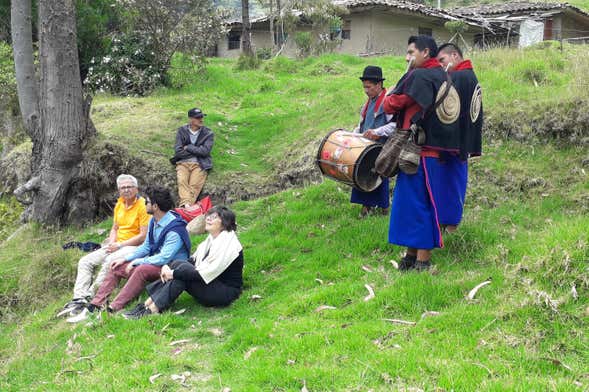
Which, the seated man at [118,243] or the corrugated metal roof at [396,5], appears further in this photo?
the corrugated metal roof at [396,5]

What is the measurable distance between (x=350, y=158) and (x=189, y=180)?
178 inches

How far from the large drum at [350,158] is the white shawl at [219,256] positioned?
4.76 feet

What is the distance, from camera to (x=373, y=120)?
7.77 meters

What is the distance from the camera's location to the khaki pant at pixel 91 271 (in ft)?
25.4

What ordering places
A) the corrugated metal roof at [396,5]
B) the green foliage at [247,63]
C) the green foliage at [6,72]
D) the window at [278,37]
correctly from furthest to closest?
the window at [278,37] → the corrugated metal roof at [396,5] → the green foliage at [247,63] → the green foliage at [6,72]

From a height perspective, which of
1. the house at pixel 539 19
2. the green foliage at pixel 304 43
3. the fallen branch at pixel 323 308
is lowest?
the fallen branch at pixel 323 308

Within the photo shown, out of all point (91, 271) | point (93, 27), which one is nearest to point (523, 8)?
point (93, 27)

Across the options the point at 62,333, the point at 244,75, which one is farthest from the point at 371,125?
the point at 244,75

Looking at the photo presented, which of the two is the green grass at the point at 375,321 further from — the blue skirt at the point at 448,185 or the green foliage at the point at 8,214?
the green foliage at the point at 8,214

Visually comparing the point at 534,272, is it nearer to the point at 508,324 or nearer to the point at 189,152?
the point at 508,324

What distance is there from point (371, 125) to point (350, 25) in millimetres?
19258

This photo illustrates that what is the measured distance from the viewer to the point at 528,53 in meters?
12.1

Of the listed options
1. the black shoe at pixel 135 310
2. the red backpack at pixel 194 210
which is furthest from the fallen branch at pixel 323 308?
the red backpack at pixel 194 210

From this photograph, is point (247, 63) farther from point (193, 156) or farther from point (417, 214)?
point (417, 214)
